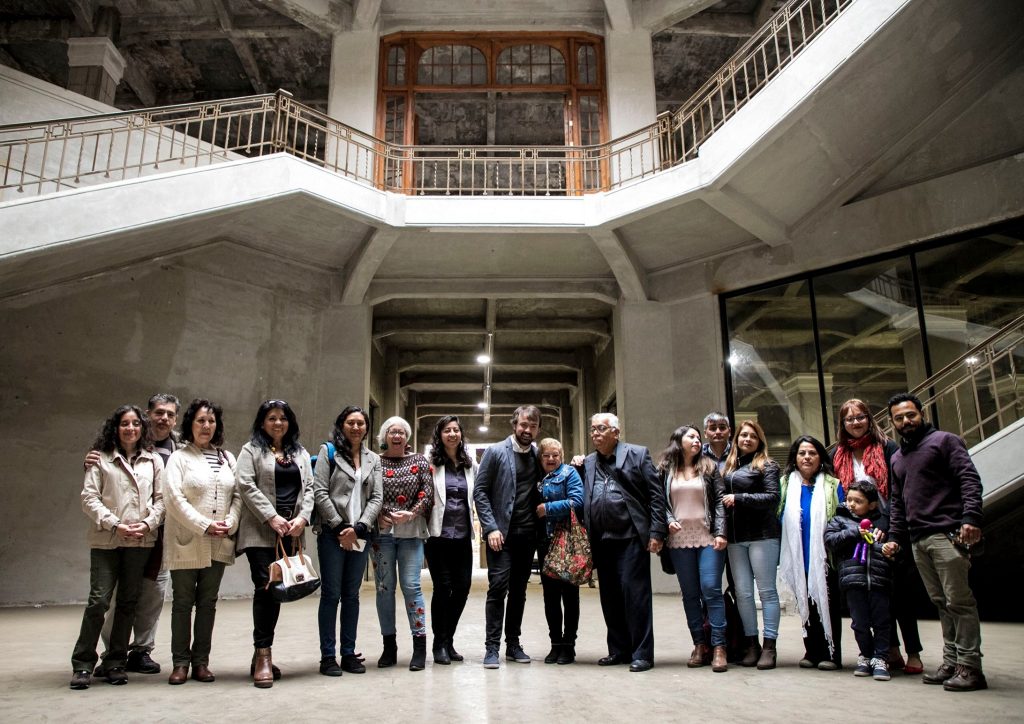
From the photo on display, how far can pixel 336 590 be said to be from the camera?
4.17 meters

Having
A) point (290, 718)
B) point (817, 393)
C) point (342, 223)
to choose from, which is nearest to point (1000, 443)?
point (817, 393)

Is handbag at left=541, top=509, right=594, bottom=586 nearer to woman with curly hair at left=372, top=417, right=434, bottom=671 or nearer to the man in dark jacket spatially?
woman with curly hair at left=372, top=417, right=434, bottom=671

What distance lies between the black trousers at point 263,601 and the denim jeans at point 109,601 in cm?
65

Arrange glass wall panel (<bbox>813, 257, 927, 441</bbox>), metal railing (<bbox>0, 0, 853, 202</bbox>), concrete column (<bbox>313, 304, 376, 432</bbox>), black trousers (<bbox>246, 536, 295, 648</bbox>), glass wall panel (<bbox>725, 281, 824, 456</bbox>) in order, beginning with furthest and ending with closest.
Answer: concrete column (<bbox>313, 304, 376, 432</bbox>) → glass wall panel (<bbox>725, 281, 824, 456</bbox>) → glass wall panel (<bbox>813, 257, 927, 441</bbox>) → metal railing (<bbox>0, 0, 853, 202</bbox>) → black trousers (<bbox>246, 536, 295, 648</bbox>)

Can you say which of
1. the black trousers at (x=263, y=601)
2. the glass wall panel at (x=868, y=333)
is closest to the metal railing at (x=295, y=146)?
the glass wall panel at (x=868, y=333)

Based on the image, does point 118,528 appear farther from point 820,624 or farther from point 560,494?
point 820,624

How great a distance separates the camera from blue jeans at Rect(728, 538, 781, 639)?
4.35 meters

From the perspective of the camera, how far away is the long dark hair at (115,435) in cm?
407

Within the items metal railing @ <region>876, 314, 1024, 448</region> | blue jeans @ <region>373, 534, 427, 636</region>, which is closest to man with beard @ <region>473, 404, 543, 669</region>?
blue jeans @ <region>373, 534, 427, 636</region>

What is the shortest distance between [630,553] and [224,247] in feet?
27.4

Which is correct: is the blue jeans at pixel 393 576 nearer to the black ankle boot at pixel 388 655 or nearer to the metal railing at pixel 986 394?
the black ankle boot at pixel 388 655

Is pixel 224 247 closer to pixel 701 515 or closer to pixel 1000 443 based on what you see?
pixel 701 515

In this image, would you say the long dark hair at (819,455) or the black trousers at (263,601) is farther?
the long dark hair at (819,455)

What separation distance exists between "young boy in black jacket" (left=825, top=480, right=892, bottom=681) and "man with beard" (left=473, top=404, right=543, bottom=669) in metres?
1.80
